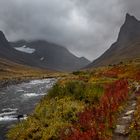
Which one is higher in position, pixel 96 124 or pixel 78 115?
pixel 78 115

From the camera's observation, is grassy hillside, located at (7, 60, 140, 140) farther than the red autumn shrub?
Yes

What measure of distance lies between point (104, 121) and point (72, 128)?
185 centimetres

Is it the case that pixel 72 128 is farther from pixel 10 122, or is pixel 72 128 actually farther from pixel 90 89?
pixel 10 122

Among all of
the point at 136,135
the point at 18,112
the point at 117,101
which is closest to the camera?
the point at 136,135

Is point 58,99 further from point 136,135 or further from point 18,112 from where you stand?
point 136,135

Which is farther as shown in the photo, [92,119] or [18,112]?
[18,112]

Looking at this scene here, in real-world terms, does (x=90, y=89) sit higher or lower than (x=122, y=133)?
higher

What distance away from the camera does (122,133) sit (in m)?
18.7

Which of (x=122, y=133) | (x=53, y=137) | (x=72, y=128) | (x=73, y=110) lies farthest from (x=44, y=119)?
(x=122, y=133)

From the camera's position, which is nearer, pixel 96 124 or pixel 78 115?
pixel 96 124

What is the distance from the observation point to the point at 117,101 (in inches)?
1016

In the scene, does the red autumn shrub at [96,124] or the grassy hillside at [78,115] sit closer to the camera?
the red autumn shrub at [96,124]

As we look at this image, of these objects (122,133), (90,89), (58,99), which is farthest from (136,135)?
(58,99)

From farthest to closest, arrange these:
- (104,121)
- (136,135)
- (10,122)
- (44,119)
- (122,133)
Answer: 1. (10,122)
2. (44,119)
3. (104,121)
4. (122,133)
5. (136,135)
